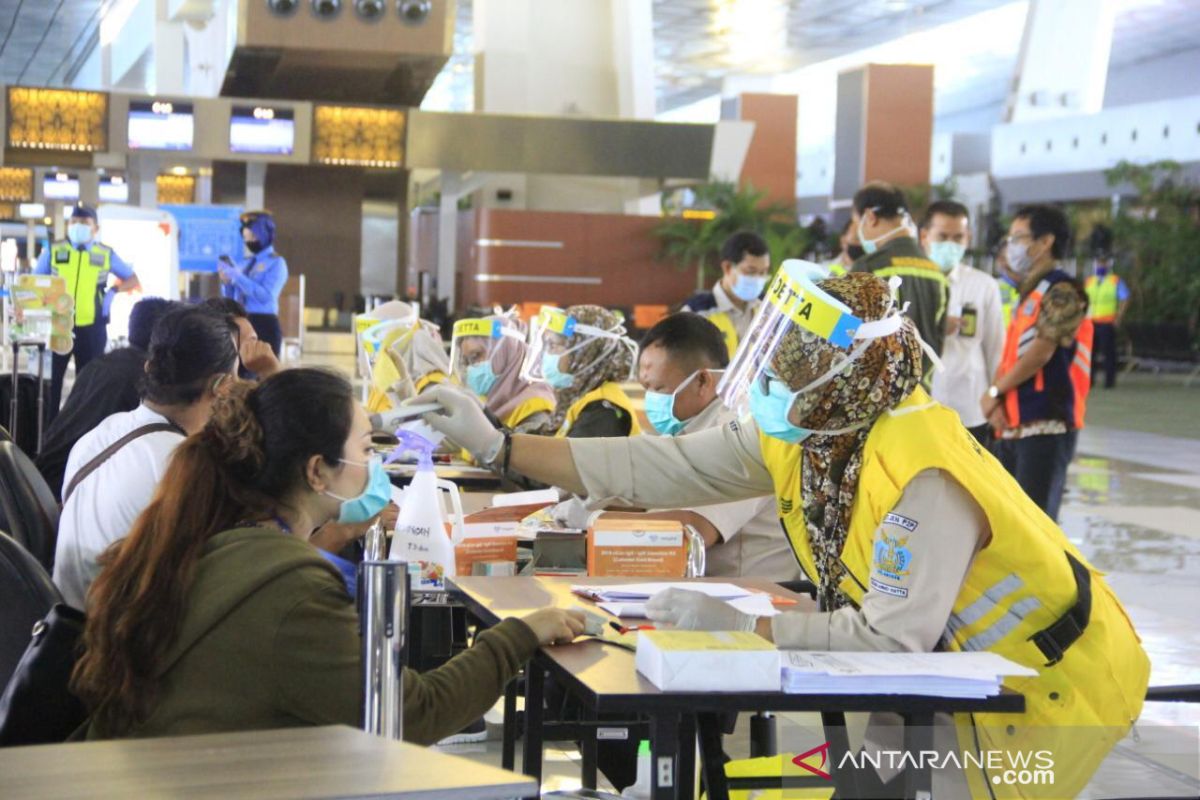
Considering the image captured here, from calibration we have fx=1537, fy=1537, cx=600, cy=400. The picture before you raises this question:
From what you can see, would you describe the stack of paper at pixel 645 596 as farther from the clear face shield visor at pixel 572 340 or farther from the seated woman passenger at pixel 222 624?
the clear face shield visor at pixel 572 340

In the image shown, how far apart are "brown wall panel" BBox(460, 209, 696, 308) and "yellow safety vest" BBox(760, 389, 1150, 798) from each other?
19.5 m

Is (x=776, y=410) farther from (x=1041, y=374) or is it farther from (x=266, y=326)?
(x=266, y=326)

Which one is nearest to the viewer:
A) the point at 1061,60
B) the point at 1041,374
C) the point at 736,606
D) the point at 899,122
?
the point at 736,606

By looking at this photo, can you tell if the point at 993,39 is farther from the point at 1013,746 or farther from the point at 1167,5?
the point at 1013,746

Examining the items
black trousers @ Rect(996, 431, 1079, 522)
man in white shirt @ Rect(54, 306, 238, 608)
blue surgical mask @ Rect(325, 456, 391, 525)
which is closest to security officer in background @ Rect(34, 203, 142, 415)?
black trousers @ Rect(996, 431, 1079, 522)

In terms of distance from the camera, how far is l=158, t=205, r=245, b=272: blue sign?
1553 cm

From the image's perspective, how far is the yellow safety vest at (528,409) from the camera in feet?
20.9

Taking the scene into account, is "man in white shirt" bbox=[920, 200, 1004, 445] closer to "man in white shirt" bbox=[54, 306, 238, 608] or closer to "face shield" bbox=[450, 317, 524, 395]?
"face shield" bbox=[450, 317, 524, 395]

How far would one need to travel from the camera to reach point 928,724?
243 centimetres

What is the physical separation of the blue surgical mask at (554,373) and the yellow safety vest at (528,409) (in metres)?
0.37

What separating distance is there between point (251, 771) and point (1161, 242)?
25.7 meters

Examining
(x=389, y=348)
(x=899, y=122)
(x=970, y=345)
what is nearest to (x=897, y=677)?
(x=389, y=348)

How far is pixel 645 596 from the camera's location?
2.96 m

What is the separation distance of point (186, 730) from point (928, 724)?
113 cm
